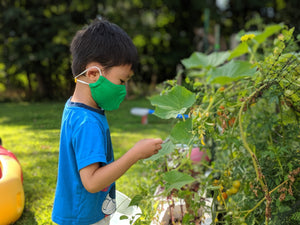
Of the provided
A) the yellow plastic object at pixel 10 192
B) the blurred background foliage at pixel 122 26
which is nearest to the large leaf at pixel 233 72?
the yellow plastic object at pixel 10 192

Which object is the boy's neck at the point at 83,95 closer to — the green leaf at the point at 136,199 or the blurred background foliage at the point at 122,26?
the green leaf at the point at 136,199

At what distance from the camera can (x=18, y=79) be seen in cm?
1137

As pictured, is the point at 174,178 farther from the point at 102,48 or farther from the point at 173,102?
the point at 102,48

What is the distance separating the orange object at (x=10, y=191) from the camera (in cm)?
180

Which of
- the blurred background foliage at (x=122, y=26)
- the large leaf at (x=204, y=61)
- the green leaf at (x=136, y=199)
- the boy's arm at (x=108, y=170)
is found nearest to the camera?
the boy's arm at (x=108, y=170)

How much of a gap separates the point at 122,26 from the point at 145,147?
34.4ft

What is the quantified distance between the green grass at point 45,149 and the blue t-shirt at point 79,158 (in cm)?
26

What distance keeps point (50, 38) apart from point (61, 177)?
10.4 m

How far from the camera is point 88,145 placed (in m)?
1.06

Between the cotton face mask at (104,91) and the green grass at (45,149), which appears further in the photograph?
the green grass at (45,149)

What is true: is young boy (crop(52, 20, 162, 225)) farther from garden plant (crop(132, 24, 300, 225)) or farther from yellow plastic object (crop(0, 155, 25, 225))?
yellow plastic object (crop(0, 155, 25, 225))

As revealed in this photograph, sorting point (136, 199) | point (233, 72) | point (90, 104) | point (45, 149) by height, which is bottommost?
point (45, 149)

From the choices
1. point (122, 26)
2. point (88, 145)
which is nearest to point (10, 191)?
point (88, 145)

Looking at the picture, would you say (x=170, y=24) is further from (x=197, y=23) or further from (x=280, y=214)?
(x=280, y=214)
